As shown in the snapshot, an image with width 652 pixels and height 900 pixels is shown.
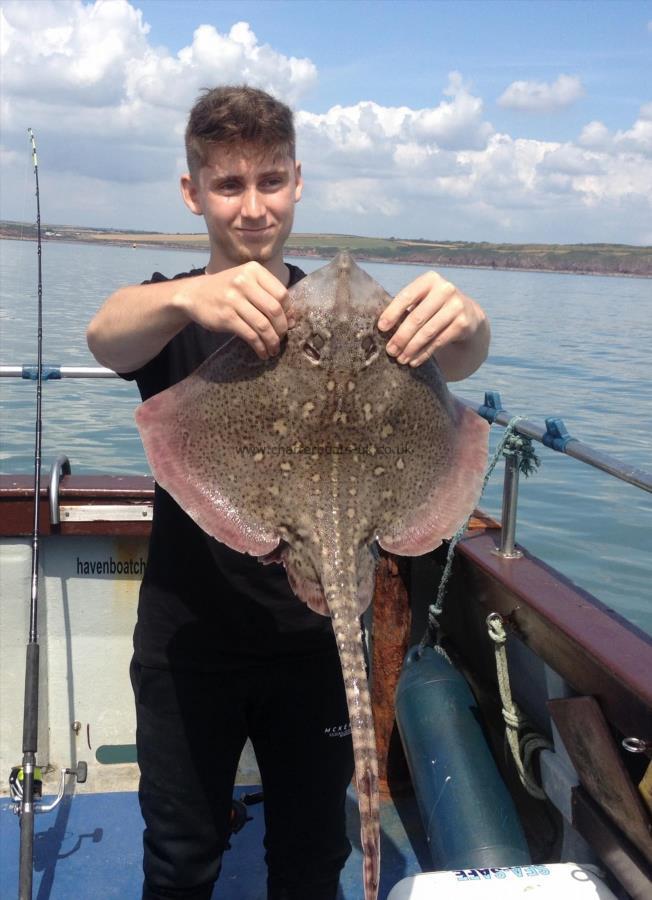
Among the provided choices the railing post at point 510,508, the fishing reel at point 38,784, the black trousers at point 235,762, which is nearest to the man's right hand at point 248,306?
the black trousers at point 235,762

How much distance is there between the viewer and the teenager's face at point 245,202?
84.7 inches

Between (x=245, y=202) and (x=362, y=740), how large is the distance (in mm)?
1329

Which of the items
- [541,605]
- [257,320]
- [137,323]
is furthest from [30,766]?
[257,320]

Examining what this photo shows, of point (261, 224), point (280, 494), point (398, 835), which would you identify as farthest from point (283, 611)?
point (398, 835)

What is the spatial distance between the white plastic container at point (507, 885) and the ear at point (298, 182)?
1943mm

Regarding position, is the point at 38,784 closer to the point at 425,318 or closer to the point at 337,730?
the point at 337,730

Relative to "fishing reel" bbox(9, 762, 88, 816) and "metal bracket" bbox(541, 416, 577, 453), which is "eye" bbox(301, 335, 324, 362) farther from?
"fishing reel" bbox(9, 762, 88, 816)

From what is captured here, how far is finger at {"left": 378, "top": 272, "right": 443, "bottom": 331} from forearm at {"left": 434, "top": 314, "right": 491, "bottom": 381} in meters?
0.23

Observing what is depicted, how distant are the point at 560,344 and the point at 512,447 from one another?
2453 cm

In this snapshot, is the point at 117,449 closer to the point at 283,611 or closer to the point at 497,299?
the point at 283,611

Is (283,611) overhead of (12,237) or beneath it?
beneath

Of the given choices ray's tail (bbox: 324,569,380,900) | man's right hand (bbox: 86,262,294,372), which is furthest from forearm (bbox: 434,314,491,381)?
ray's tail (bbox: 324,569,380,900)

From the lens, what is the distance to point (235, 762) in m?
2.40

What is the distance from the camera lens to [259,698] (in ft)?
7.68
